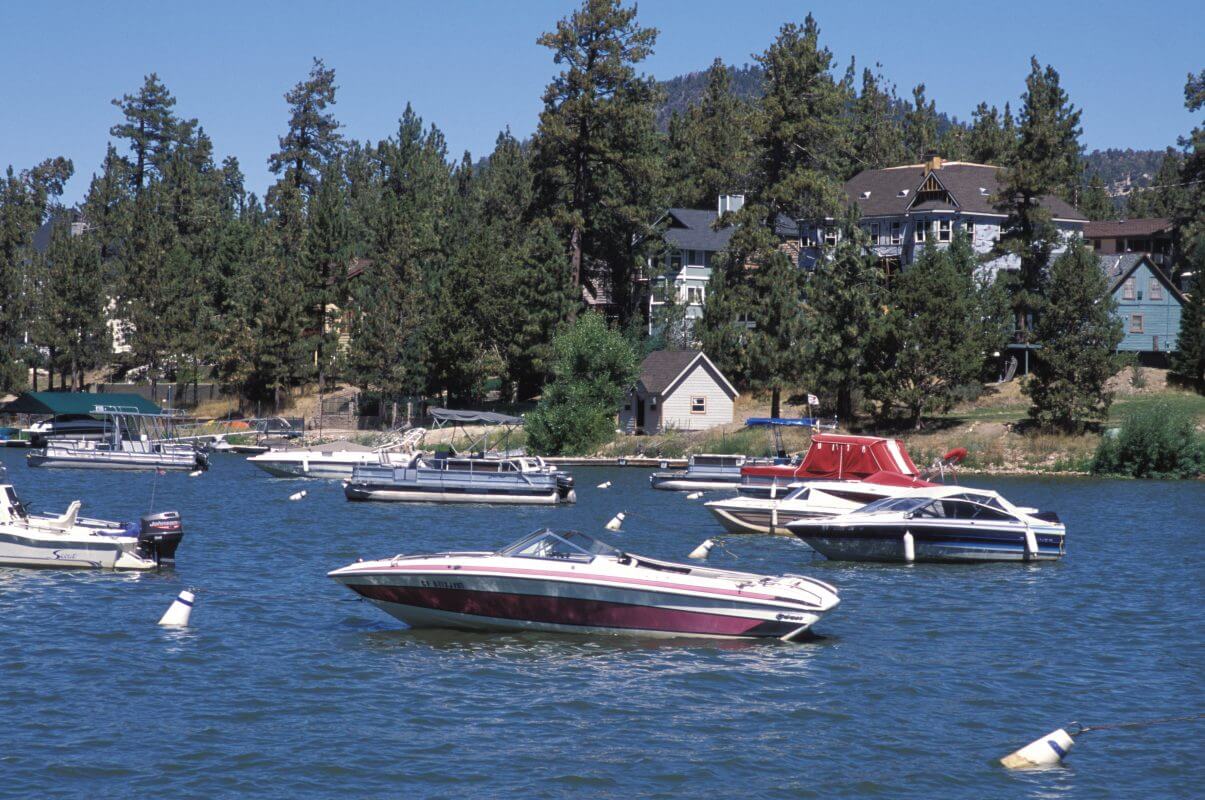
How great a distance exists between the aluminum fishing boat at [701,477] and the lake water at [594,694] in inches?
1072

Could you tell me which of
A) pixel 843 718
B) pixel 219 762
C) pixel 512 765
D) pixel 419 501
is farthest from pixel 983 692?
pixel 419 501

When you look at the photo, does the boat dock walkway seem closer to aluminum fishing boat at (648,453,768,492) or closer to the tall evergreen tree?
the tall evergreen tree

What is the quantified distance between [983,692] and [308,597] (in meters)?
17.0

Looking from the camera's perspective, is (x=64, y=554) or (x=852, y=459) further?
(x=852, y=459)

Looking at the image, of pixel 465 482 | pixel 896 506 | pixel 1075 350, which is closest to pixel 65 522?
pixel 896 506

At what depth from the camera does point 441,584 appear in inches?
1054

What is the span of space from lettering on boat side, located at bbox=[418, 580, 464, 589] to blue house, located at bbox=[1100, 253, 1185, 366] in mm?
83873

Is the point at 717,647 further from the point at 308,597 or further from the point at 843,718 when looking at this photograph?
the point at 308,597

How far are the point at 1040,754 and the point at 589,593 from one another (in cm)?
961

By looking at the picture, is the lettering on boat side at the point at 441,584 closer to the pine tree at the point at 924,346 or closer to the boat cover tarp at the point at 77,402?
the pine tree at the point at 924,346

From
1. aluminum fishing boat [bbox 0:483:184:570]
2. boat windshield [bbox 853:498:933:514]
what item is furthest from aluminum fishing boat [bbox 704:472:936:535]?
aluminum fishing boat [bbox 0:483:184:570]

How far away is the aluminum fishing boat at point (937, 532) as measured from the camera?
37.9 metres

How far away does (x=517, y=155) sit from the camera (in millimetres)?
133000

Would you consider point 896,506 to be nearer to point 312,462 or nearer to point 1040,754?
point 1040,754
